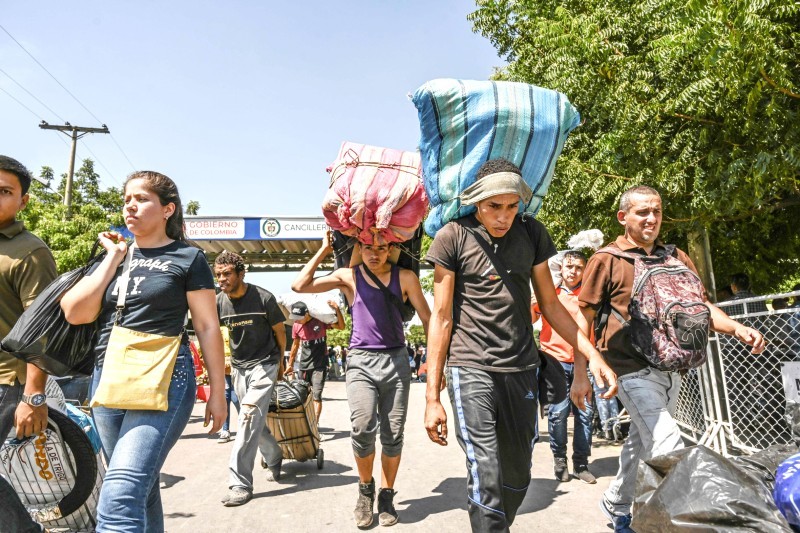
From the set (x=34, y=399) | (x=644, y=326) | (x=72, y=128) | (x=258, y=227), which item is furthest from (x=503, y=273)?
(x=72, y=128)

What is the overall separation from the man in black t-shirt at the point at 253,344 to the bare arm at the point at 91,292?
2693 mm

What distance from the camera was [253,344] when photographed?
19.2 feet

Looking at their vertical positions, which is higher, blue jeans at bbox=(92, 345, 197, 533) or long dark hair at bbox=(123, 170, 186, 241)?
long dark hair at bbox=(123, 170, 186, 241)

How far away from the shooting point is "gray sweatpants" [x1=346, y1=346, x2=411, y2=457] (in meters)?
4.53

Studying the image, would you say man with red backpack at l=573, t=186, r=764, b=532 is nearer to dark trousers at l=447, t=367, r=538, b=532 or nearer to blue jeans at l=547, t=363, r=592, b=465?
dark trousers at l=447, t=367, r=538, b=532

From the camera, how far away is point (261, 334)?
5.92m

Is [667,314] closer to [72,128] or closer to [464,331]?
[464,331]

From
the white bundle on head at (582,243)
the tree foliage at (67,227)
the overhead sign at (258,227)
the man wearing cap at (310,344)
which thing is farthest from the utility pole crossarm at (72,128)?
the white bundle on head at (582,243)

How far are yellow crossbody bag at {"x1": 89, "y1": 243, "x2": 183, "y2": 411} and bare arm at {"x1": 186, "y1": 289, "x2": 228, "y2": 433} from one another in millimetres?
173

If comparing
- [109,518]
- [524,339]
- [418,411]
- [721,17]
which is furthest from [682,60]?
[418,411]

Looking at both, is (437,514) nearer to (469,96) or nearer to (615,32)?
(469,96)

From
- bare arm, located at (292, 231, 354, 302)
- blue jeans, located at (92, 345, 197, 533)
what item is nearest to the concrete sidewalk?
bare arm, located at (292, 231, 354, 302)

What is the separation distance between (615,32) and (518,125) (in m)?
5.14

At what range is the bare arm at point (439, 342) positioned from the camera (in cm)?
311
